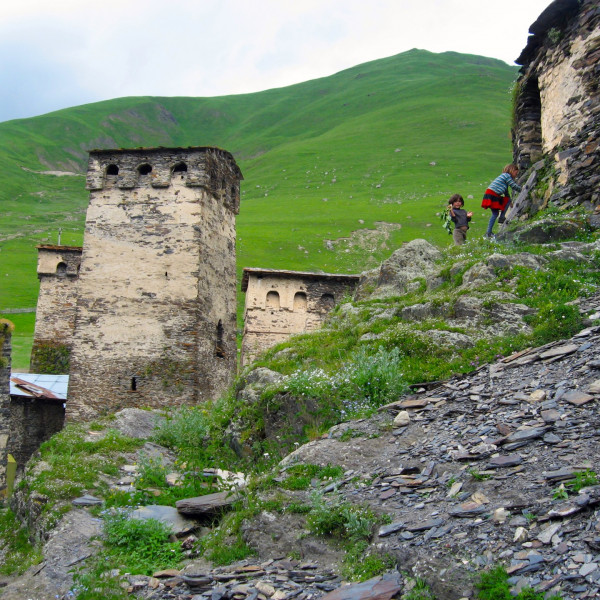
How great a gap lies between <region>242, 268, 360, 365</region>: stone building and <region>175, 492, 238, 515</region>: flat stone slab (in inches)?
801

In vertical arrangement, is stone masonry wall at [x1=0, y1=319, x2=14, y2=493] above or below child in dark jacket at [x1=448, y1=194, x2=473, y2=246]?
below

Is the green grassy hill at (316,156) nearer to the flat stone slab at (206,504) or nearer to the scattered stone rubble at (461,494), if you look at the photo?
the flat stone slab at (206,504)

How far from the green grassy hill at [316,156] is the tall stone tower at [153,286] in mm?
19570

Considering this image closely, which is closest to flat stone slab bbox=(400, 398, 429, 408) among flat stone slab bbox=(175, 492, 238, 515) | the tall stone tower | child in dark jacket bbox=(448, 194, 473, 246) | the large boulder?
flat stone slab bbox=(175, 492, 238, 515)

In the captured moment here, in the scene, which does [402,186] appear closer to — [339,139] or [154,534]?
[339,139]

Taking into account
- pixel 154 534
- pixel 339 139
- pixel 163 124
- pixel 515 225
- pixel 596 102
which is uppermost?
pixel 163 124

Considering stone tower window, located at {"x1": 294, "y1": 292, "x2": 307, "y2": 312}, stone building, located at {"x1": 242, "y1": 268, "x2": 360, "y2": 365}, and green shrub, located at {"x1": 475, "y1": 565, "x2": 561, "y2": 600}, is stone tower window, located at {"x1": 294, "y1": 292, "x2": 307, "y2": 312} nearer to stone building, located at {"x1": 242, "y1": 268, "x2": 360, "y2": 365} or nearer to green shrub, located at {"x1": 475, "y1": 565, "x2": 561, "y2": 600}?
stone building, located at {"x1": 242, "y1": 268, "x2": 360, "y2": 365}

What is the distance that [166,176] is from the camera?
82.4 ft

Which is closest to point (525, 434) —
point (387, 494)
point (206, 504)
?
point (387, 494)

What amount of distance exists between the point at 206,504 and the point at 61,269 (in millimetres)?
26739

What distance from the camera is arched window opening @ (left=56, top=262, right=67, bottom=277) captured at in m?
32.8

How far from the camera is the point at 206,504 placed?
8.58 m

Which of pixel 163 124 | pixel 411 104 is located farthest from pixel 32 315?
pixel 163 124

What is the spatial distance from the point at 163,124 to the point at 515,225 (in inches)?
7151
